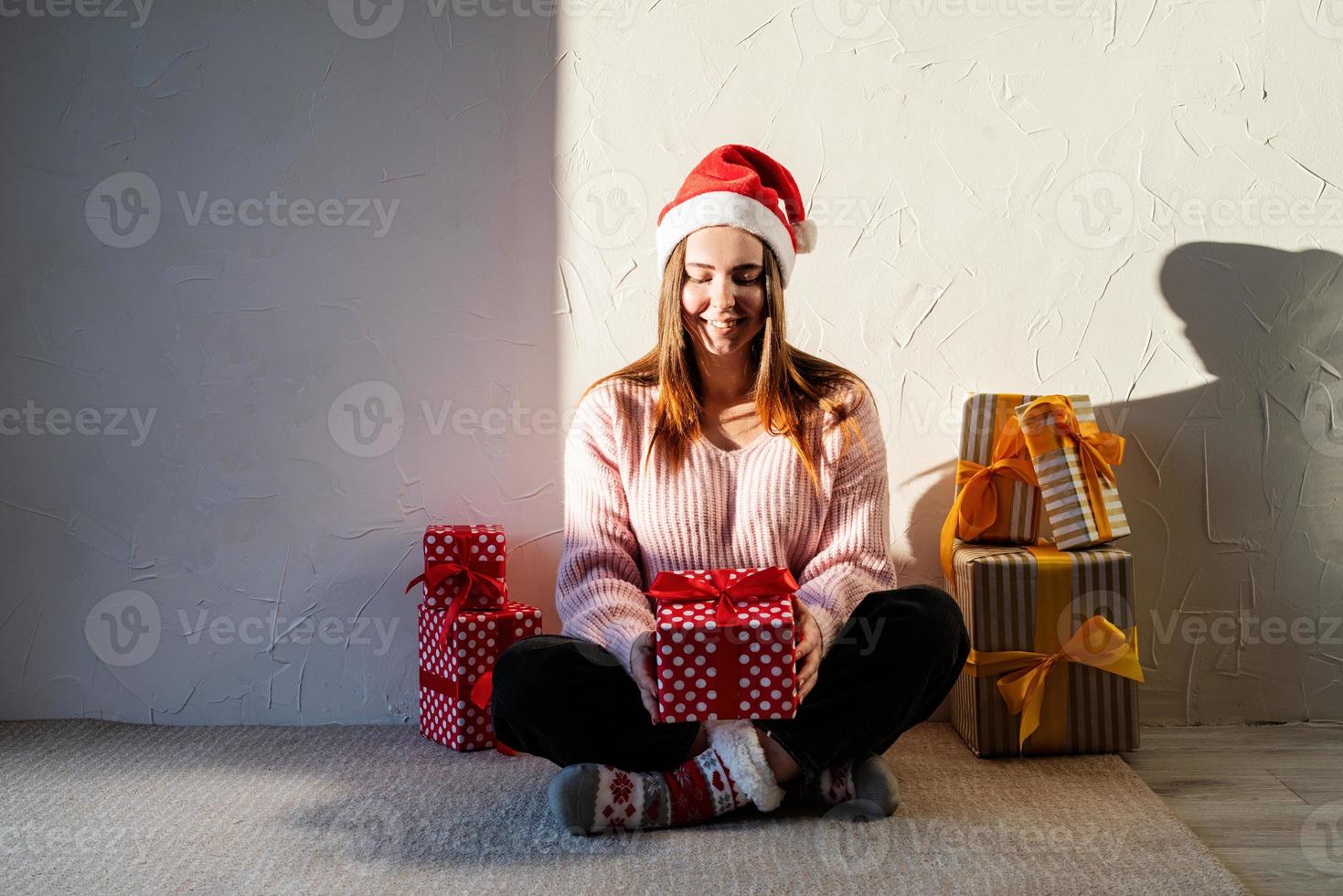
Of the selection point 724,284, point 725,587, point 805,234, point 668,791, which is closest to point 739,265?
point 724,284

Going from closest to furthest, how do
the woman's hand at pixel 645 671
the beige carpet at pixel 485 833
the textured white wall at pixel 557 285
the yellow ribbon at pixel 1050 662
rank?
the beige carpet at pixel 485 833
the woman's hand at pixel 645 671
the yellow ribbon at pixel 1050 662
the textured white wall at pixel 557 285

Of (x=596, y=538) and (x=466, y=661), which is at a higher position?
(x=596, y=538)

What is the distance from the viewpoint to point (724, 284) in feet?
4.63

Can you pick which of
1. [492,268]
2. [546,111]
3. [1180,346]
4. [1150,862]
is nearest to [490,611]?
[492,268]

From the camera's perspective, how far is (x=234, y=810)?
1338mm

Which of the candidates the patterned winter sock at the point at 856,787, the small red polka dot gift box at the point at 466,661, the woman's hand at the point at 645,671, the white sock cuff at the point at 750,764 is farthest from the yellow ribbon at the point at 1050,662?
the small red polka dot gift box at the point at 466,661

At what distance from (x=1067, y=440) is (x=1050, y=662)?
291mm

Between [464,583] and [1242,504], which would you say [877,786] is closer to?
[464,583]

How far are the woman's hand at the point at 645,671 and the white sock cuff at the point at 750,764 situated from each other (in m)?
0.09

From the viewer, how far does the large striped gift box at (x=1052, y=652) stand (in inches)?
58.9

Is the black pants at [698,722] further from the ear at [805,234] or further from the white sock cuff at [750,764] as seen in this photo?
the ear at [805,234]

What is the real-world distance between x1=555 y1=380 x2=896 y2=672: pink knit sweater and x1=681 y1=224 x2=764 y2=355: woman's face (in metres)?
0.14

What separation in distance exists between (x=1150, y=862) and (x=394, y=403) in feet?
3.69

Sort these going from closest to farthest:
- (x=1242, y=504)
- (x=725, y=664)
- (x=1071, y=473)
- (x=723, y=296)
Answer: (x=725, y=664)
(x=723, y=296)
(x=1071, y=473)
(x=1242, y=504)
